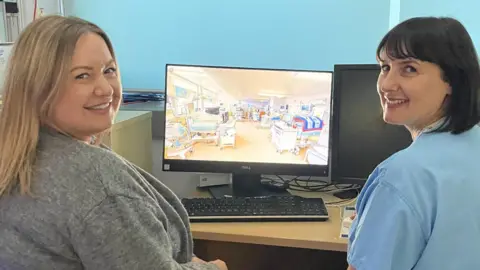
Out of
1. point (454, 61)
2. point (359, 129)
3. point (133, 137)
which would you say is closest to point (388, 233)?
point (454, 61)

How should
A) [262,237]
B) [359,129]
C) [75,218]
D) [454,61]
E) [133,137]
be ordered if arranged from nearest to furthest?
[75,218], [454,61], [262,237], [359,129], [133,137]

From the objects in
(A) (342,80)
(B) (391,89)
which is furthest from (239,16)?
(B) (391,89)

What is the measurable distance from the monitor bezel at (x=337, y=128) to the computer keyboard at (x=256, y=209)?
16 cm

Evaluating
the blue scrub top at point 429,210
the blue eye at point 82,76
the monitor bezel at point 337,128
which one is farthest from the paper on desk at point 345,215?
the blue eye at point 82,76

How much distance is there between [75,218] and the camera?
0.97 m

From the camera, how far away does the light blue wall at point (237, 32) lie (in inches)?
87.3

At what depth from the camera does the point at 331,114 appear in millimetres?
1863

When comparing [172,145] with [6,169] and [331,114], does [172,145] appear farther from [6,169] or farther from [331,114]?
[6,169]

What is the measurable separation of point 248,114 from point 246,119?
0.02 meters

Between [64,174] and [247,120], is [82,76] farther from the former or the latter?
[247,120]

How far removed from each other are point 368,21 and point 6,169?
161 cm

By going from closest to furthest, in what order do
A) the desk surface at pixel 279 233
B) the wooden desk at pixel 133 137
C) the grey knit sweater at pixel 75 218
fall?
the grey knit sweater at pixel 75 218 < the desk surface at pixel 279 233 < the wooden desk at pixel 133 137

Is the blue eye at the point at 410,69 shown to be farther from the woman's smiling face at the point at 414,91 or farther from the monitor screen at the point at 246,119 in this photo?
the monitor screen at the point at 246,119

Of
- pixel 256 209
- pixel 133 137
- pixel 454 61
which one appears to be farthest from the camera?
pixel 133 137
